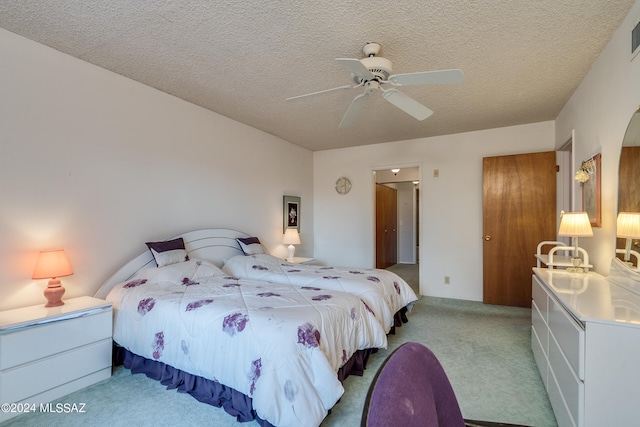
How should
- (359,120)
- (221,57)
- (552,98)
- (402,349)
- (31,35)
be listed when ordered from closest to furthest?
1. (402,349)
2. (31,35)
3. (221,57)
4. (552,98)
5. (359,120)

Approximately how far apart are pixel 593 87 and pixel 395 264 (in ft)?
19.4

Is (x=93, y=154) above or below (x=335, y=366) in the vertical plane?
above

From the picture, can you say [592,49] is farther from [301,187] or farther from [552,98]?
[301,187]

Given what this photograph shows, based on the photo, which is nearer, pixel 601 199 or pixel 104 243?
pixel 601 199

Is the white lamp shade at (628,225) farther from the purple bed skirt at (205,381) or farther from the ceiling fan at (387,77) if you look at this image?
the purple bed skirt at (205,381)

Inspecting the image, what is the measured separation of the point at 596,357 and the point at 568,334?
0.88 ft

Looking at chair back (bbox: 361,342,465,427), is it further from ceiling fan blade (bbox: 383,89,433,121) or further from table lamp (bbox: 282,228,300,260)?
table lamp (bbox: 282,228,300,260)

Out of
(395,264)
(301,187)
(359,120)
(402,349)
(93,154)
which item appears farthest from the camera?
(395,264)

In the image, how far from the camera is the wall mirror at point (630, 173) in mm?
1807

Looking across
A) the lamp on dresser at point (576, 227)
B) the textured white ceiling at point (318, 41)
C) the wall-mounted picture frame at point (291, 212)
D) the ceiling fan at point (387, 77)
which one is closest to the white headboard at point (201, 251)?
the wall-mounted picture frame at point (291, 212)

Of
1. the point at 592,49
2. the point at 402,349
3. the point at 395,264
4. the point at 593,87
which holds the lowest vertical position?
the point at 395,264

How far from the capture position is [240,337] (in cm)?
187

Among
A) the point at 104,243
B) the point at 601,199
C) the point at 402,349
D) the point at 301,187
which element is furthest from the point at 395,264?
the point at 402,349

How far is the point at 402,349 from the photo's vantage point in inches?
30.5
